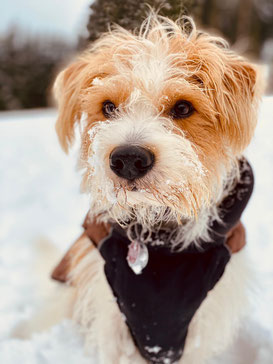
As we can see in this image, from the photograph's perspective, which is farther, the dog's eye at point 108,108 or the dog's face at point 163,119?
the dog's eye at point 108,108

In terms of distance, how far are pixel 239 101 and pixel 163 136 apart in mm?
501

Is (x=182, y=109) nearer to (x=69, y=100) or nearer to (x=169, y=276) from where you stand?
(x=69, y=100)

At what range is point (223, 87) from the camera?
5.83 feet

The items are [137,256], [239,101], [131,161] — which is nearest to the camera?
[131,161]

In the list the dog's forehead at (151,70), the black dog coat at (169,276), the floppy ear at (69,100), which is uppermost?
the dog's forehead at (151,70)

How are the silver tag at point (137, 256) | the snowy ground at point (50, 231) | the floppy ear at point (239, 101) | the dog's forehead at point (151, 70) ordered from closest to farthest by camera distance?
the dog's forehead at point (151, 70), the floppy ear at point (239, 101), the silver tag at point (137, 256), the snowy ground at point (50, 231)

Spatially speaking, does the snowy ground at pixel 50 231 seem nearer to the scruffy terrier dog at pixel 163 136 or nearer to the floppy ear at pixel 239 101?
the floppy ear at pixel 239 101

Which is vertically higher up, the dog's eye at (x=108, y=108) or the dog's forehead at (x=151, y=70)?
the dog's forehead at (x=151, y=70)

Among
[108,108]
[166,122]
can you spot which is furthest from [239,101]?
[108,108]

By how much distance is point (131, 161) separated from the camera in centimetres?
148

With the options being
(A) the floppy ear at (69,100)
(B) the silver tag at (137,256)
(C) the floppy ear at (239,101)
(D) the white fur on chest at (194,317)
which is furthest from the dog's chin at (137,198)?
(D) the white fur on chest at (194,317)

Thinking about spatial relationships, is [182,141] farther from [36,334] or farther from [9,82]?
[9,82]

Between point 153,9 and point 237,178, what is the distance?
1.06m

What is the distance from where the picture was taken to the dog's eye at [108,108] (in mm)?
1841
